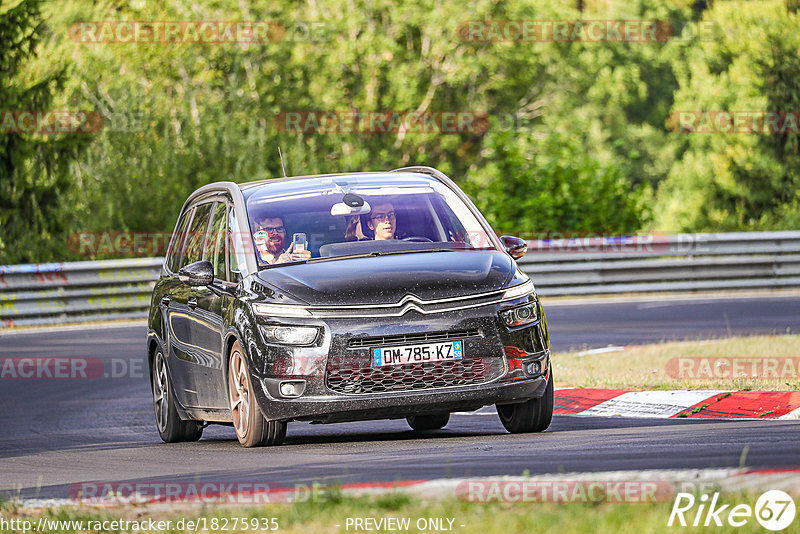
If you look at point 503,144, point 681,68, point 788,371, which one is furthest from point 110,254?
point 681,68

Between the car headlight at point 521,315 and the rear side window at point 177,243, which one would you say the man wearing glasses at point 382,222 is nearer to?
the car headlight at point 521,315

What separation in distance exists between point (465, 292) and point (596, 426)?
1661 mm

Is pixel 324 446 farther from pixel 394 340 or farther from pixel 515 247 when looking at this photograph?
pixel 515 247

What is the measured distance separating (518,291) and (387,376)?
101 cm

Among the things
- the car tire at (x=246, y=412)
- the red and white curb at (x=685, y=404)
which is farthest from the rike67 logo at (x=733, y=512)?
the red and white curb at (x=685, y=404)

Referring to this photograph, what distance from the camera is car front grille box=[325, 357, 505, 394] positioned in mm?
8320

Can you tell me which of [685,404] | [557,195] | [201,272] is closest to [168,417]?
[201,272]

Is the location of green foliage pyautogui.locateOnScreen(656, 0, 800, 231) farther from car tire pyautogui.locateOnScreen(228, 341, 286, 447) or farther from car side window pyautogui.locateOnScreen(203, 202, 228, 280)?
car tire pyautogui.locateOnScreen(228, 341, 286, 447)

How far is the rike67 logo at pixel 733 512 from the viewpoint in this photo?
479 centimetres

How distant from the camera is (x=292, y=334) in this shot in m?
8.39

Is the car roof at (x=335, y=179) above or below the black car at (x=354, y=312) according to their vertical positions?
above

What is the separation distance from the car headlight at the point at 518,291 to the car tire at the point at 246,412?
1.55 meters

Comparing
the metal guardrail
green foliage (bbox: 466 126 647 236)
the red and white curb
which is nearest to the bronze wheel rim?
the red and white curb

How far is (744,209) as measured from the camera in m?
44.4
